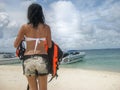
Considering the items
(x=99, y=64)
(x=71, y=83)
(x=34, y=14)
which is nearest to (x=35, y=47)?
(x=34, y=14)

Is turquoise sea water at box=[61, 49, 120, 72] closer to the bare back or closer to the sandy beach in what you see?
the sandy beach

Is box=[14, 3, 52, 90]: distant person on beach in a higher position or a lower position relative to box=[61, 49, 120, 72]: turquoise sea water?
higher

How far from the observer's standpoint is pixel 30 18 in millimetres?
4293

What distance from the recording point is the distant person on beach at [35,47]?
13.9 feet

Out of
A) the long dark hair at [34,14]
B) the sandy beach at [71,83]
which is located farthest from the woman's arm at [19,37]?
the sandy beach at [71,83]

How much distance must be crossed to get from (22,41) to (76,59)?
33315 mm

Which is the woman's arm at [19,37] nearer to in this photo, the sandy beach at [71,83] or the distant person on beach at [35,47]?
the distant person on beach at [35,47]

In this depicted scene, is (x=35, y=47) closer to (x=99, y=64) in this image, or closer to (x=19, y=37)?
(x=19, y=37)

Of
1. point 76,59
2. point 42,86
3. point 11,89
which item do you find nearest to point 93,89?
point 11,89

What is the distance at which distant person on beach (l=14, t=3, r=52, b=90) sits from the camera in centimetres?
423

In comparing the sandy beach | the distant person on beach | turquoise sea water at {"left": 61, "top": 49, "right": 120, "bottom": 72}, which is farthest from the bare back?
turquoise sea water at {"left": 61, "top": 49, "right": 120, "bottom": 72}

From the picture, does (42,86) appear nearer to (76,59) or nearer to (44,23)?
(44,23)

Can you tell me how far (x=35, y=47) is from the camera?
425 centimetres

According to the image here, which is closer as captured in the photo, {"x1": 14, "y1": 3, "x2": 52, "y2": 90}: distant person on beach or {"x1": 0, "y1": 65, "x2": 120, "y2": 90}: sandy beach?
{"x1": 14, "y1": 3, "x2": 52, "y2": 90}: distant person on beach
